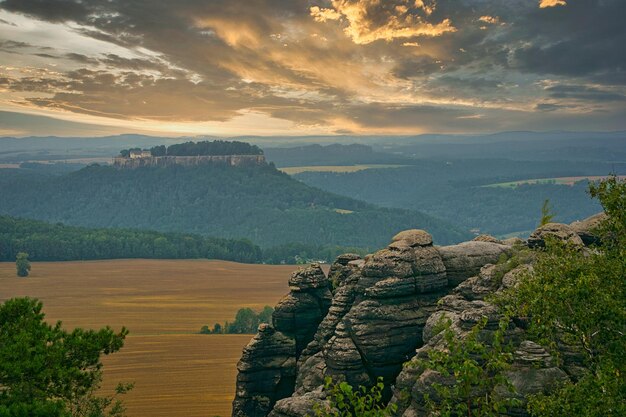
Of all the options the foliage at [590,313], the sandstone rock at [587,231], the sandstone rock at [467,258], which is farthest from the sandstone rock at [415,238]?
the foliage at [590,313]

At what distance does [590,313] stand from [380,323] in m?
17.8

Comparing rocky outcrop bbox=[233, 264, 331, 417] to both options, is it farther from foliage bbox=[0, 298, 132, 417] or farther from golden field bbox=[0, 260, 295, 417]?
golden field bbox=[0, 260, 295, 417]

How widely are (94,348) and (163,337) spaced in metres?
93.7

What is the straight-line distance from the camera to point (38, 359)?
99.1ft

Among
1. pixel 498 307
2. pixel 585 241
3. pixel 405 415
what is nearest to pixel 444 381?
pixel 405 415

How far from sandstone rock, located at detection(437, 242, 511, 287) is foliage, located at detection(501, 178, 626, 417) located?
43.6ft

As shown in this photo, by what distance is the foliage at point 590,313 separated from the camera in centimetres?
2445

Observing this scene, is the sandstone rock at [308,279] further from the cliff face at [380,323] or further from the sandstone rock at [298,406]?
the sandstone rock at [298,406]

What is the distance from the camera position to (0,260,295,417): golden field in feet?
273

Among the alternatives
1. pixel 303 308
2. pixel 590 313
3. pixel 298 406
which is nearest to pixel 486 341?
pixel 590 313

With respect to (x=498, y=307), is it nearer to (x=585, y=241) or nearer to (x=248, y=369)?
(x=585, y=241)

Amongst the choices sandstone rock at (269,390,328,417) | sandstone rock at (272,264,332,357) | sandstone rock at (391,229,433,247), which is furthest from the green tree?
sandstone rock at (269,390,328,417)

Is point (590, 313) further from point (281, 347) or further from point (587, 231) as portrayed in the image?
point (281, 347)

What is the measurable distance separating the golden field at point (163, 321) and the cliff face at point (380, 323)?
89.7 feet
